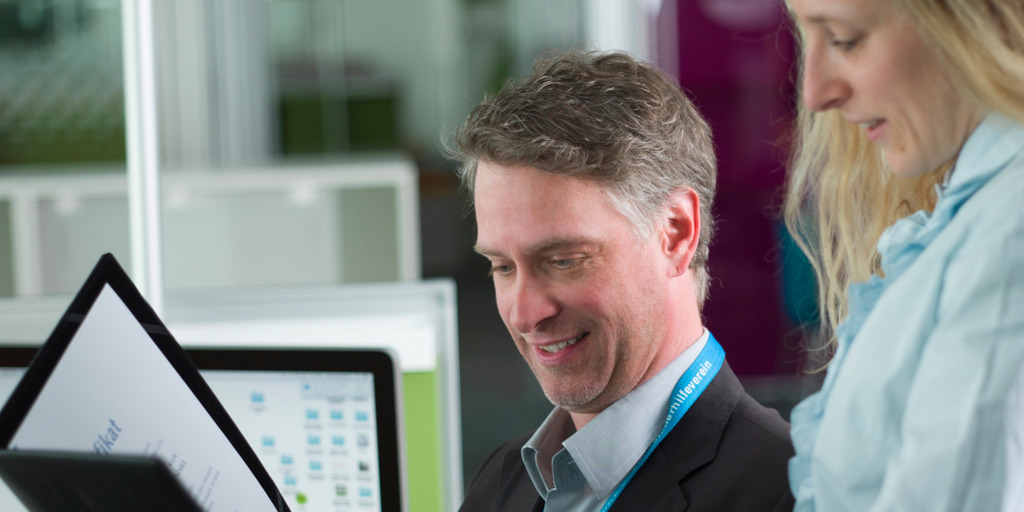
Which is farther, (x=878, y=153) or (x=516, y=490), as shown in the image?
(x=516, y=490)

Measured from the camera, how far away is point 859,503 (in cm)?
52

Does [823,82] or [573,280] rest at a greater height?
[823,82]

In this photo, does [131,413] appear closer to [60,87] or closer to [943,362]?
[943,362]

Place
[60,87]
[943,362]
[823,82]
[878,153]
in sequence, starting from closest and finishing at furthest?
1. [943,362]
2. [823,82]
3. [878,153]
4. [60,87]

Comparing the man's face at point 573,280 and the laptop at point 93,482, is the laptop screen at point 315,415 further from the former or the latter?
the laptop at point 93,482

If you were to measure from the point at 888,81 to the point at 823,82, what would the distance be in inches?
1.8

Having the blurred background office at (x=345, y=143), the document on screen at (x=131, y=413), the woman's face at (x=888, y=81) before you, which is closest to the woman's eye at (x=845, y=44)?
the woman's face at (x=888, y=81)

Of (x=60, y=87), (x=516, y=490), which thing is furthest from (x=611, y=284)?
(x=60, y=87)

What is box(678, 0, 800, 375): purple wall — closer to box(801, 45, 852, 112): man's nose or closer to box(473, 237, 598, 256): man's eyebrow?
box(473, 237, 598, 256): man's eyebrow

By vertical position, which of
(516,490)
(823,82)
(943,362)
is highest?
(823,82)

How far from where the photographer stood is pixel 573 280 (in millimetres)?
1002

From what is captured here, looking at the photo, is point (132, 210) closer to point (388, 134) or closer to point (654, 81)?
point (654, 81)

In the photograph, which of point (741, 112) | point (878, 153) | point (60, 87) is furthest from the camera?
point (60, 87)

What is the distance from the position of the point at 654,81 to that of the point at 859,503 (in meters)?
0.64
